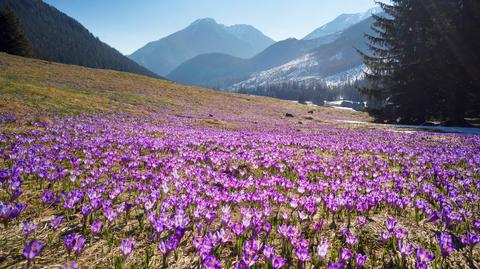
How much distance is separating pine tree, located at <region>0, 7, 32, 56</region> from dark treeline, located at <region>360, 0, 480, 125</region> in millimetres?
85856

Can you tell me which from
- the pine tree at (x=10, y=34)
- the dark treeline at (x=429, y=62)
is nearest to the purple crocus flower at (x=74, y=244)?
the dark treeline at (x=429, y=62)

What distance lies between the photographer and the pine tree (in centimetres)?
7356

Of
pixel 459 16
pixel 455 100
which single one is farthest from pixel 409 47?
pixel 455 100

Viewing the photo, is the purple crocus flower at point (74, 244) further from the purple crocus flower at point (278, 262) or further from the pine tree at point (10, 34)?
the pine tree at point (10, 34)

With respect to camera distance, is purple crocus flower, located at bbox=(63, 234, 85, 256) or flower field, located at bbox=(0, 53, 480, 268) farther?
flower field, located at bbox=(0, 53, 480, 268)

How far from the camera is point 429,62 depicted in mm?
33469

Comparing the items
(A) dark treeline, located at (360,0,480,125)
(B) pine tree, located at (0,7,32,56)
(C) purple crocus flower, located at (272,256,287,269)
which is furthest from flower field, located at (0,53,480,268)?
(B) pine tree, located at (0,7,32,56)

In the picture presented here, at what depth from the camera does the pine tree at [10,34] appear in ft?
241

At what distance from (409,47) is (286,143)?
31751mm

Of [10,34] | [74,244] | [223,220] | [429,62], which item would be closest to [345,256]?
[223,220]

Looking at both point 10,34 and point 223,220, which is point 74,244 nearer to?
point 223,220

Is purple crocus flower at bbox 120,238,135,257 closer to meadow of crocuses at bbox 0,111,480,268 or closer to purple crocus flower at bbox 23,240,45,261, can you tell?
meadow of crocuses at bbox 0,111,480,268

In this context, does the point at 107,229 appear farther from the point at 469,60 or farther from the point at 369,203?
the point at 469,60

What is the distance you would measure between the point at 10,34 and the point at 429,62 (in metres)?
93.8
